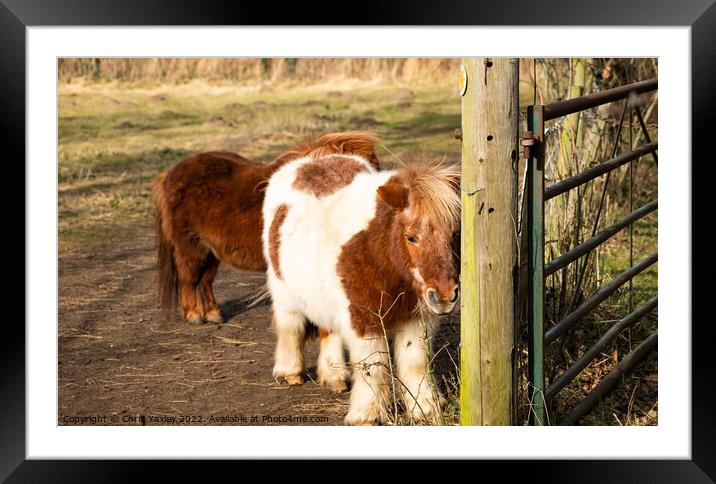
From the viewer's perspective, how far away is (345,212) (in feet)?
15.4

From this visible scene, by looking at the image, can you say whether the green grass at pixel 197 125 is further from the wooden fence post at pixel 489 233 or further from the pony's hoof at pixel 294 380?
the wooden fence post at pixel 489 233

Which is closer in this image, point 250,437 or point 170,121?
point 250,437

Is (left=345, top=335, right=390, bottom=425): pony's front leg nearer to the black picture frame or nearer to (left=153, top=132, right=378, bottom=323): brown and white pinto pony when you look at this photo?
the black picture frame

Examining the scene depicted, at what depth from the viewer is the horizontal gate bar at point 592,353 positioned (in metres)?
4.00

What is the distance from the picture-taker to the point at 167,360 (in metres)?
5.98

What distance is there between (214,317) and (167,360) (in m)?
0.84

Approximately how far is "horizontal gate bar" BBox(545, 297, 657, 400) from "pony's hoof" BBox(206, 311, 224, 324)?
10.5 ft

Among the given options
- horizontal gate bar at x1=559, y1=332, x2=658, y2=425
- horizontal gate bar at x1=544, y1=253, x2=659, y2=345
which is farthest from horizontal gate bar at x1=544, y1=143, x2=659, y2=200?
horizontal gate bar at x1=559, y1=332, x2=658, y2=425

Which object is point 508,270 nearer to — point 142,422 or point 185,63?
point 142,422

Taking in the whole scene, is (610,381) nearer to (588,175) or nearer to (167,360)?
(588,175)

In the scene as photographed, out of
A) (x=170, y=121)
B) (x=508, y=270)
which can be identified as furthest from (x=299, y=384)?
(x=170, y=121)

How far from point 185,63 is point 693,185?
47.1 feet

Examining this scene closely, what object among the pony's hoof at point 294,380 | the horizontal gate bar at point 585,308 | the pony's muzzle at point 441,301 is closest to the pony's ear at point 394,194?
the pony's muzzle at point 441,301
